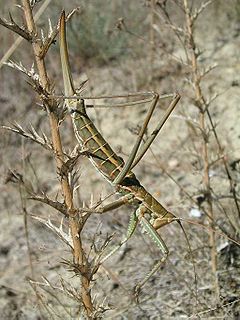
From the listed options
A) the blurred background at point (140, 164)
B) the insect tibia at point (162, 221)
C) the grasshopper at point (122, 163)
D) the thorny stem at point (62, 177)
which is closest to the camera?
the thorny stem at point (62, 177)

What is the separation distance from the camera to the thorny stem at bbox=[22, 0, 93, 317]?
1.60 meters

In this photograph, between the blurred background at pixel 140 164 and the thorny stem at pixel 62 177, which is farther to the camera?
the blurred background at pixel 140 164

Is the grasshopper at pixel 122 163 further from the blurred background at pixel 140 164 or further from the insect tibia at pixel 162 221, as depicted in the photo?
the blurred background at pixel 140 164

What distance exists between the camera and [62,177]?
168cm

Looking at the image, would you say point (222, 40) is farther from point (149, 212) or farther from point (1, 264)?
point (149, 212)

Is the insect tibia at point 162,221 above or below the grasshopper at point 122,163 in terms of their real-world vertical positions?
below

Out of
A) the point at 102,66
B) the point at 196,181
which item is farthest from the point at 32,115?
the point at 196,181

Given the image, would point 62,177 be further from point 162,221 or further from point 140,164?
point 140,164

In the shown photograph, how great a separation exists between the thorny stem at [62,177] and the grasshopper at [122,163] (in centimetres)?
8

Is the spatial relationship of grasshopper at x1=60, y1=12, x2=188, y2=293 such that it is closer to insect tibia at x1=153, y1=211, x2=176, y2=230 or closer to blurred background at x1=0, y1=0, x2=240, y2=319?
insect tibia at x1=153, y1=211, x2=176, y2=230

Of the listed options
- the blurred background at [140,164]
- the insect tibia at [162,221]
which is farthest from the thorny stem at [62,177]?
the insect tibia at [162,221]

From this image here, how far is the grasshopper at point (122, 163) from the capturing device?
1800 mm

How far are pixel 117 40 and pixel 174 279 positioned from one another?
269cm

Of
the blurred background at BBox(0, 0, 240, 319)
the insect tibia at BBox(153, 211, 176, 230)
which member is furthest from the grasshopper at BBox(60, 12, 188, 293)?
the blurred background at BBox(0, 0, 240, 319)
